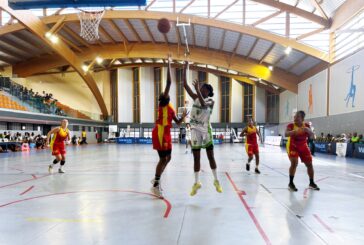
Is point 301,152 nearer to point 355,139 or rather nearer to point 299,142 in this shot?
point 299,142

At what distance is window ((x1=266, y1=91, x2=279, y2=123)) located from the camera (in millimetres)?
41562

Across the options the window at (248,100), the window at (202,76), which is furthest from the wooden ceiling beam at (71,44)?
the window at (248,100)

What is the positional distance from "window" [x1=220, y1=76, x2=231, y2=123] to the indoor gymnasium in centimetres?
23

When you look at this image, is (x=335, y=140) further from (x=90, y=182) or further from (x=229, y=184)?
(x=90, y=182)

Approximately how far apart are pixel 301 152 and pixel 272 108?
123 ft

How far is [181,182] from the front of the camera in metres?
7.95

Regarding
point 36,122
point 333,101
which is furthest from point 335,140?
point 36,122

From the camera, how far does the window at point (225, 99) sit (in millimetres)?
44125

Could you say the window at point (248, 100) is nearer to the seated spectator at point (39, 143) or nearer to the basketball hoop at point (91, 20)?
the basketball hoop at point (91, 20)

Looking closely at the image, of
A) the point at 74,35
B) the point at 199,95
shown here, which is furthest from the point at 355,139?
the point at 74,35

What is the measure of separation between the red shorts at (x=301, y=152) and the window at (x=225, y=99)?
124 ft

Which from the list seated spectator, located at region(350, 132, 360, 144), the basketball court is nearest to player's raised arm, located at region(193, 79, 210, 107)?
the basketball court

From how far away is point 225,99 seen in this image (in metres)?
44.8

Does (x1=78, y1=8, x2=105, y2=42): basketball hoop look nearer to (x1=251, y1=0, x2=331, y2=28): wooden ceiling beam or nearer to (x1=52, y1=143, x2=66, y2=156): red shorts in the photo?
(x1=52, y1=143, x2=66, y2=156): red shorts
